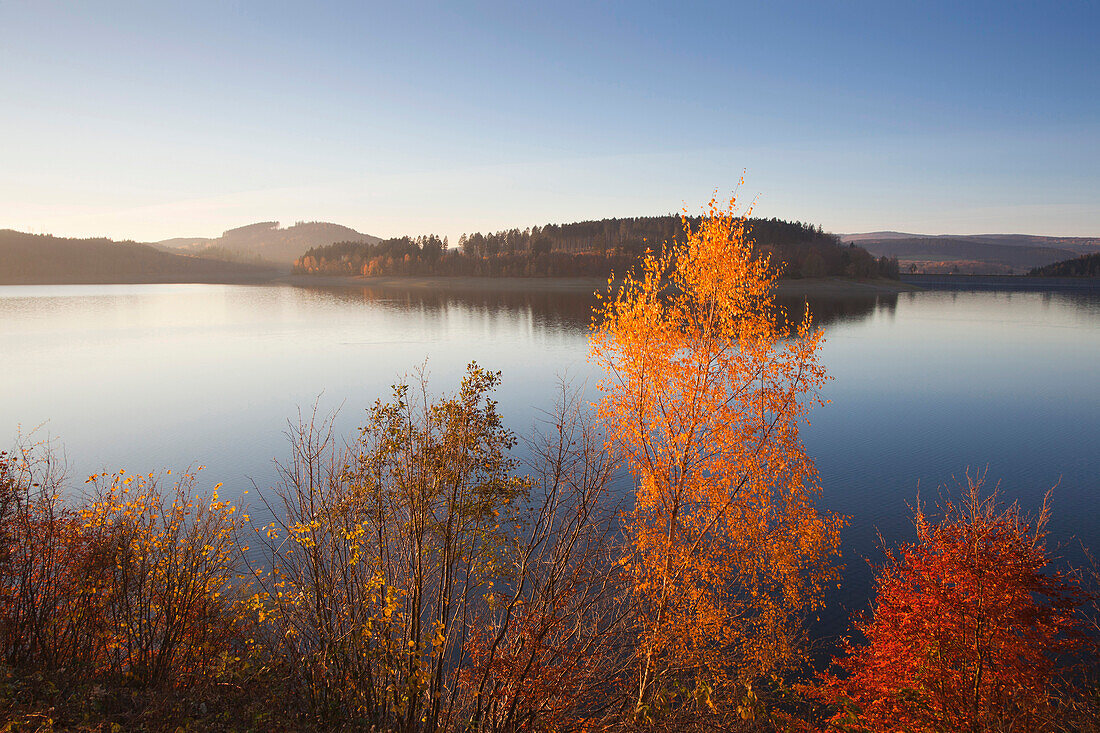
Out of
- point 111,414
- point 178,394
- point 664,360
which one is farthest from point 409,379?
point 664,360

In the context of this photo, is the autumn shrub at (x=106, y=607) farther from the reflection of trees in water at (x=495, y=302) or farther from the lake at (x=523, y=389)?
the reflection of trees in water at (x=495, y=302)

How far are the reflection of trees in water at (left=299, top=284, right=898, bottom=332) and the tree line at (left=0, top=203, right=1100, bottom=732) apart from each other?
178 ft

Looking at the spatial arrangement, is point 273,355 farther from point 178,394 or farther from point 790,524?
point 790,524

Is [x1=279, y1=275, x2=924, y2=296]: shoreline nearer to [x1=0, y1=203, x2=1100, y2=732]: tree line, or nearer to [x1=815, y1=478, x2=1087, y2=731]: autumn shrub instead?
[x1=0, y1=203, x2=1100, y2=732]: tree line

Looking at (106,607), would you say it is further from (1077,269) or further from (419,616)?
(1077,269)

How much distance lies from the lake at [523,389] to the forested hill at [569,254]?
198 feet

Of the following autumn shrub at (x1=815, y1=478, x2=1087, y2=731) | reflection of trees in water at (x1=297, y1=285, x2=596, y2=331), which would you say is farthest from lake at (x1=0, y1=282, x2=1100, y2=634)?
autumn shrub at (x1=815, y1=478, x2=1087, y2=731)

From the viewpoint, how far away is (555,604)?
11.2 metres

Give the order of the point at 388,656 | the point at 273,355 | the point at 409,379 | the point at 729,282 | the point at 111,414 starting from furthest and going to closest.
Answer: the point at 273,355
the point at 409,379
the point at 111,414
the point at 729,282
the point at 388,656

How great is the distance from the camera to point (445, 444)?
11055 millimetres

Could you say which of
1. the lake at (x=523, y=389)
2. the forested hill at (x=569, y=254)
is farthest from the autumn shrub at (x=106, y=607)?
the forested hill at (x=569, y=254)

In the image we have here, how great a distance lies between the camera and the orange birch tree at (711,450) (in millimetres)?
14898

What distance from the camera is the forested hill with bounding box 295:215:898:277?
479ft

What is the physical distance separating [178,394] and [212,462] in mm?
16218
